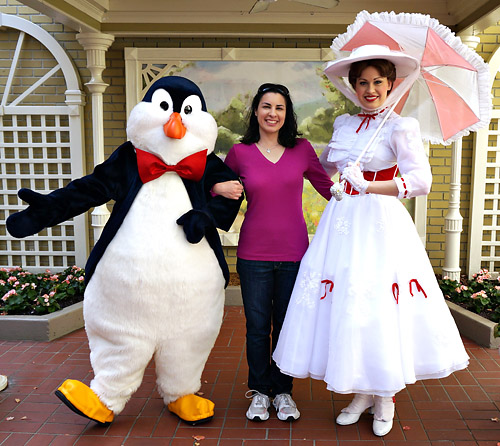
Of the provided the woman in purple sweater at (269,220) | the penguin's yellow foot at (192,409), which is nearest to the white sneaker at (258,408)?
the woman in purple sweater at (269,220)

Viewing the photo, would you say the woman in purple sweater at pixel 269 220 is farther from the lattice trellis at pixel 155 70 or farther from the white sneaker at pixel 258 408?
the lattice trellis at pixel 155 70

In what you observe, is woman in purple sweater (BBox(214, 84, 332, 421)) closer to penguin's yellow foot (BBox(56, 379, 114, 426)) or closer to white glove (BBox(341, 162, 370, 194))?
white glove (BBox(341, 162, 370, 194))

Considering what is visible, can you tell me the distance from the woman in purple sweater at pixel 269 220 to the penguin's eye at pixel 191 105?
32cm

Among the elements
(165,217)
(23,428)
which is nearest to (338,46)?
(165,217)

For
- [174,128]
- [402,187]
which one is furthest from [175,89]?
[402,187]

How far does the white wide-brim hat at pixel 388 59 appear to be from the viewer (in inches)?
99.9

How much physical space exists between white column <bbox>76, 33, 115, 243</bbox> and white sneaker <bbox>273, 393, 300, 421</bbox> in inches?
114

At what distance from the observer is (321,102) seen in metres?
5.52

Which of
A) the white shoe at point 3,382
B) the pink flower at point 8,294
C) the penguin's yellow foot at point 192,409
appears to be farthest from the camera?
the pink flower at point 8,294

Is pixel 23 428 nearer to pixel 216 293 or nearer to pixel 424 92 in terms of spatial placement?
pixel 216 293

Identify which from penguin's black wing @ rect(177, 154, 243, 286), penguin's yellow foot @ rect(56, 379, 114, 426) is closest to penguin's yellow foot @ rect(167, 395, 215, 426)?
penguin's yellow foot @ rect(56, 379, 114, 426)

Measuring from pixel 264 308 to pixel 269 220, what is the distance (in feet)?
1.63

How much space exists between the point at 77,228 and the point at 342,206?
12.9ft

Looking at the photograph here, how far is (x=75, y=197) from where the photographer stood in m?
2.72
